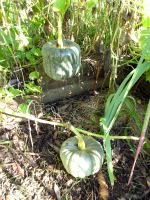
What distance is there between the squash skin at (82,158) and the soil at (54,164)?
0.32 ft

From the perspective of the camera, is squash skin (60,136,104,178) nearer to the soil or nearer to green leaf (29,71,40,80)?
the soil

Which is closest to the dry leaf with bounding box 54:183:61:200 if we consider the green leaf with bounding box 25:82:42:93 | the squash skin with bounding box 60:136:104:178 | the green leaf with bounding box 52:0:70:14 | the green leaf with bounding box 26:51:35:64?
the squash skin with bounding box 60:136:104:178

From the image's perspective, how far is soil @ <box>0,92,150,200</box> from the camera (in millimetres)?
1466

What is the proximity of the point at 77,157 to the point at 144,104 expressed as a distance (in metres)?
0.68

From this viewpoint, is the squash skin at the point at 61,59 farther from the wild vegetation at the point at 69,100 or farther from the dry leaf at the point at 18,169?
the dry leaf at the point at 18,169

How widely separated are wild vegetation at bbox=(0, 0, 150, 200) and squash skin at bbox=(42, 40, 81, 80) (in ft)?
0.04

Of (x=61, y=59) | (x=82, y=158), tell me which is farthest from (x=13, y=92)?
(x=82, y=158)

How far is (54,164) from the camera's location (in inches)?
61.6

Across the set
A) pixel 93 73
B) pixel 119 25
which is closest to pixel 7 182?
pixel 93 73

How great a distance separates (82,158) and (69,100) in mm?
594

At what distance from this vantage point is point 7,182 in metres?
1.50

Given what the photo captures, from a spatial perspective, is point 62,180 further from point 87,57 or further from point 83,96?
point 87,57

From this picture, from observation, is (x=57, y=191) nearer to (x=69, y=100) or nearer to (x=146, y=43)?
(x=69, y=100)

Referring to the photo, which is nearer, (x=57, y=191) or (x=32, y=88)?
(x=57, y=191)
